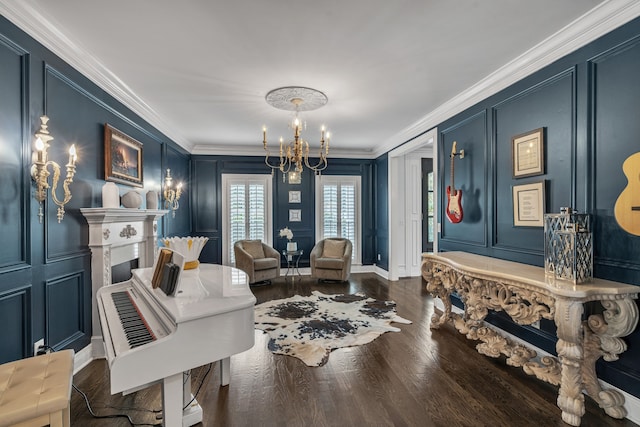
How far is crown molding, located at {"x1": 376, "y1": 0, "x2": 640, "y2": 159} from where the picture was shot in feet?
6.89

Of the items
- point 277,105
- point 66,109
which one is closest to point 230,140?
point 277,105

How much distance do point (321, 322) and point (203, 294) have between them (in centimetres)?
230

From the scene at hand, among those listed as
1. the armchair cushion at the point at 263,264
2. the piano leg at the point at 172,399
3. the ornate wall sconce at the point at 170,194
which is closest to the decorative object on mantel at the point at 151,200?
the ornate wall sconce at the point at 170,194

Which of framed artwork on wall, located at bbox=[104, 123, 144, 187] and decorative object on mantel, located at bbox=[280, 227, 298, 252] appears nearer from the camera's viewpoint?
framed artwork on wall, located at bbox=[104, 123, 144, 187]

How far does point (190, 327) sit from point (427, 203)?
6.12m

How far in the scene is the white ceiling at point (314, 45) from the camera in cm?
212

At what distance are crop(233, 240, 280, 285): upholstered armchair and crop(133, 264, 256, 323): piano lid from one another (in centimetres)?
326

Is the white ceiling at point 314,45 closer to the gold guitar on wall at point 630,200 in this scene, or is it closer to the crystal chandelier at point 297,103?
the crystal chandelier at point 297,103

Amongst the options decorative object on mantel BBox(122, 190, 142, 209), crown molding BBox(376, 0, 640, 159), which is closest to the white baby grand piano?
decorative object on mantel BBox(122, 190, 142, 209)

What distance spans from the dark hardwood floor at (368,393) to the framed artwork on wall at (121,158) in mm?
1857

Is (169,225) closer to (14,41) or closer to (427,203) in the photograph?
(14,41)

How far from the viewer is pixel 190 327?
140cm

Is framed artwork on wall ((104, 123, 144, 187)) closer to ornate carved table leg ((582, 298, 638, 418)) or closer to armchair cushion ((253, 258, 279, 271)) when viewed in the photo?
armchair cushion ((253, 258, 279, 271))

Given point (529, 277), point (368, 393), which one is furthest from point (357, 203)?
point (368, 393)
